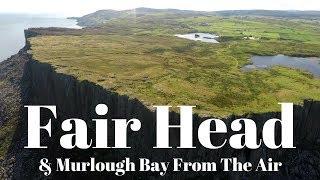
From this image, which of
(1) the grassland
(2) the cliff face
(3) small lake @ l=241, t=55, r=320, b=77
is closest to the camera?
(2) the cliff face

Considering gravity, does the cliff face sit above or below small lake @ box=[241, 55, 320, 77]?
below

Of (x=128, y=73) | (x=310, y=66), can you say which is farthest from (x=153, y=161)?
(x=310, y=66)

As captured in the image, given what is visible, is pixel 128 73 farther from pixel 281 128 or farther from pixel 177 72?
pixel 281 128

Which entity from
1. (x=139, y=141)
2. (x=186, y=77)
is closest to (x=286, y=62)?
(x=186, y=77)

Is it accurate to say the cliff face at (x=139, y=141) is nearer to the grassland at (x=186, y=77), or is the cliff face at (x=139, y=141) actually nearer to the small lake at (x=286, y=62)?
the grassland at (x=186, y=77)

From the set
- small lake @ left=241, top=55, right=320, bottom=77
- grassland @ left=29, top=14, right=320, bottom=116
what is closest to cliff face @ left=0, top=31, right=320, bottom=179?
grassland @ left=29, top=14, right=320, bottom=116

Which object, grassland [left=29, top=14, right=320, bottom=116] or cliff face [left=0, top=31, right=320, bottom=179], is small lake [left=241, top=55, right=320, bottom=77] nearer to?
grassland [left=29, top=14, right=320, bottom=116]
